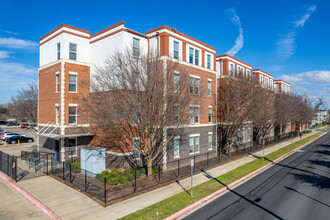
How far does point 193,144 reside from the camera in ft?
82.0

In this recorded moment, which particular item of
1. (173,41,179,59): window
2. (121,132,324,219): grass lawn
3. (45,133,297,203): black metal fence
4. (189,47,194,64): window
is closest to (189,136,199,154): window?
(45,133,297,203): black metal fence

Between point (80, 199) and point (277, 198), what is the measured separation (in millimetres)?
13199

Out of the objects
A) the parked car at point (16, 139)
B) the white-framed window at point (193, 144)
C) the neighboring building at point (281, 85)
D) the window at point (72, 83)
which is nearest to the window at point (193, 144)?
the white-framed window at point (193, 144)

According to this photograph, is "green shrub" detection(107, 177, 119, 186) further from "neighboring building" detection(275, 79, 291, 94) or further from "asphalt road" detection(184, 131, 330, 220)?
"neighboring building" detection(275, 79, 291, 94)

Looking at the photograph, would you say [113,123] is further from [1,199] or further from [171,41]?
[171,41]

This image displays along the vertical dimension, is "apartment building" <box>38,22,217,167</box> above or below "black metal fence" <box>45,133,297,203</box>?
above

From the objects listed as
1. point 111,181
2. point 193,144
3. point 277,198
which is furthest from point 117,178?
point 277,198

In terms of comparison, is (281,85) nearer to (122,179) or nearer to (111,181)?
(122,179)

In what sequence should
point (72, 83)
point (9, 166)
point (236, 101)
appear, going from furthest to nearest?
point (236, 101), point (72, 83), point (9, 166)

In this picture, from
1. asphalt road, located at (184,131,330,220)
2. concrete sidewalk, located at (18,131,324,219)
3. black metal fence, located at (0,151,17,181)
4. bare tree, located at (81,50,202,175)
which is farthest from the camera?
black metal fence, located at (0,151,17,181)

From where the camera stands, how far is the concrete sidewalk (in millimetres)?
12203

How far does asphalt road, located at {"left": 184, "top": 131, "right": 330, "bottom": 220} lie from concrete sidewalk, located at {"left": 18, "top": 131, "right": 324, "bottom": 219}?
305 cm

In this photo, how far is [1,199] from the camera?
14336 mm

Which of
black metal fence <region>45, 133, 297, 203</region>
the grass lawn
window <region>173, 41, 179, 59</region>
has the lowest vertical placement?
the grass lawn
